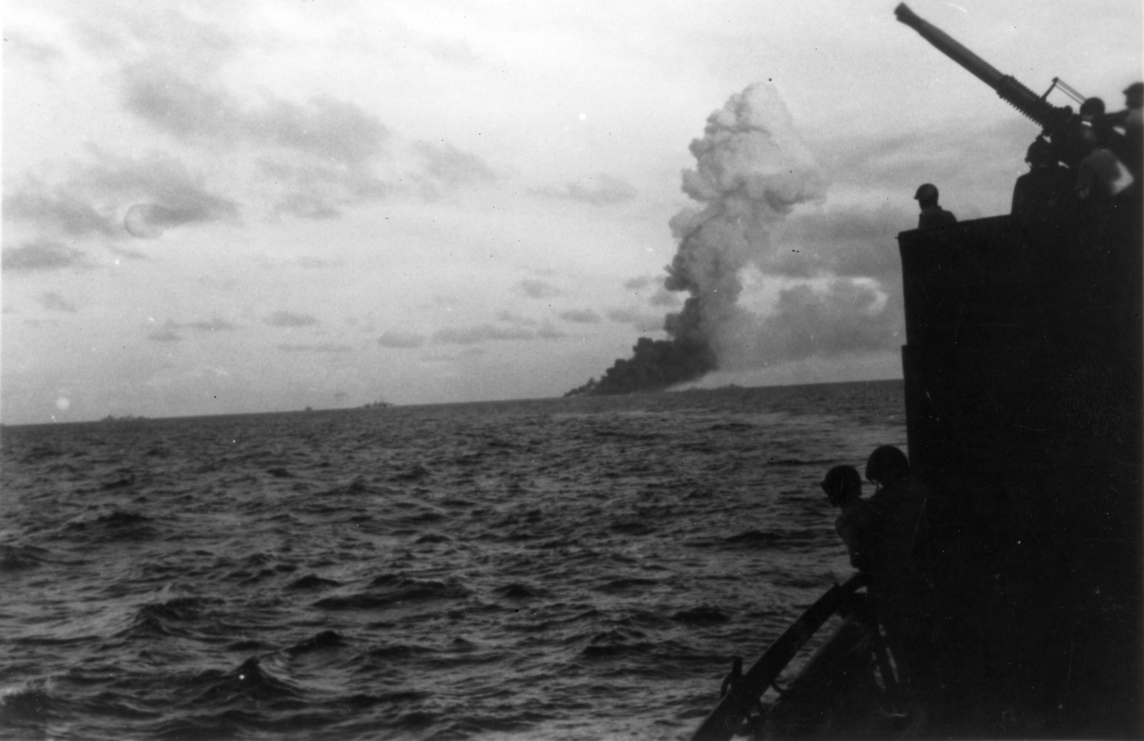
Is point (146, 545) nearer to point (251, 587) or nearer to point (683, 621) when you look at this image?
point (251, 587)

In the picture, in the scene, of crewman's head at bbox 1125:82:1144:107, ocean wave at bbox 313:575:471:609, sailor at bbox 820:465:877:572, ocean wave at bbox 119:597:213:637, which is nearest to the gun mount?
crewman's head at bbox 1125:82:1144:107

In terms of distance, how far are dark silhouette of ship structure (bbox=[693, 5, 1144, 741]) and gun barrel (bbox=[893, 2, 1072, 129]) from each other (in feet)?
1.51

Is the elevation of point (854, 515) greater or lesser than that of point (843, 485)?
lesser

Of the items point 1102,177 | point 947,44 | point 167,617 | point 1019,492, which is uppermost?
point 947,44

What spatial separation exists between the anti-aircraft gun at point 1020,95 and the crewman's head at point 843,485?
191 centimetres

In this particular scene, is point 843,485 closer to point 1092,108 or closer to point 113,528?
point 1092,108

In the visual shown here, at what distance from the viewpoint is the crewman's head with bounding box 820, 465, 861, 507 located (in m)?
4.20

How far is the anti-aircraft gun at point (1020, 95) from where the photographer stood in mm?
4305

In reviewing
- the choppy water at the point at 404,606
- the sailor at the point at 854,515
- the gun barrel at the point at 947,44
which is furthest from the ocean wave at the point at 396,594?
the gun barrel at the point at 947,44

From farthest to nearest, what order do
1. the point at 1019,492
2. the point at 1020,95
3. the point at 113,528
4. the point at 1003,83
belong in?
1. the point at 113,528
2. the point at 1003,83
3. the point at 1020,95
4. the point at 1019,492

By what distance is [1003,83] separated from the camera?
4922 millimetres

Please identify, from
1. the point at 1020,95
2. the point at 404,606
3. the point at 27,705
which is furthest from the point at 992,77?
the point at 404,606

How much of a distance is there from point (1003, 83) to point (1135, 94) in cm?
91

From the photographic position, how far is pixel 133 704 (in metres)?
8.82
